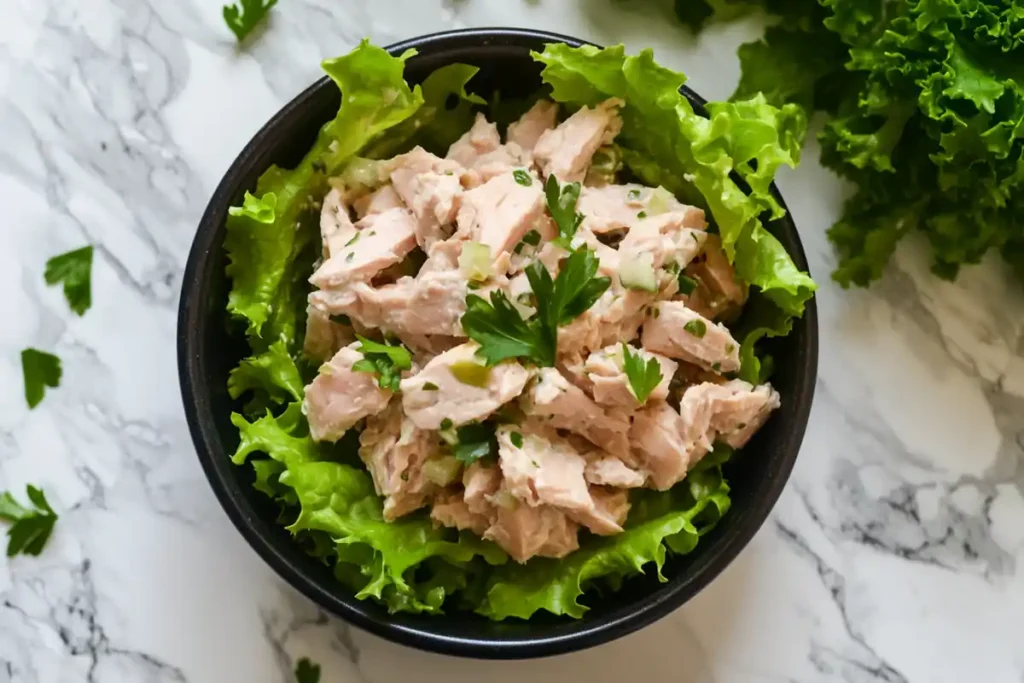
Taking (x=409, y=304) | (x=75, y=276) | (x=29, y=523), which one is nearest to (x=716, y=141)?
(x=409, y=304)

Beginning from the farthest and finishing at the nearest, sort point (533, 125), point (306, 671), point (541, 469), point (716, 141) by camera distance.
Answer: point (306, 671), point (533, 125), point (716, 141), point (541, 469)

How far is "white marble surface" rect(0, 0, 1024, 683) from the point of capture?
5.85 feet

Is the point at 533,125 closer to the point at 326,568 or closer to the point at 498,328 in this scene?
the point at 498,328

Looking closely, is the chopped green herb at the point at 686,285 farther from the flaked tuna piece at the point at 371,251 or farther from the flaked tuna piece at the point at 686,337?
the flaked tuna piece at the point at 371,251

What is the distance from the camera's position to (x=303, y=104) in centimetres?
158

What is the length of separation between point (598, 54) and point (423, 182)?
0.33m

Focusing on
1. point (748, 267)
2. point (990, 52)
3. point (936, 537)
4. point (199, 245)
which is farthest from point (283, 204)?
point (936, 537)

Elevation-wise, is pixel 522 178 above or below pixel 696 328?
above

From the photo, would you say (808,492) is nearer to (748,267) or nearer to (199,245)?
(748,267)

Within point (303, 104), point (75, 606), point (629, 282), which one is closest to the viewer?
point (629, 282)

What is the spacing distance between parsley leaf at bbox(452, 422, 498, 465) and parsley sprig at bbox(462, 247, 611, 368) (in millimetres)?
112

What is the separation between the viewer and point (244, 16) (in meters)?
1.84

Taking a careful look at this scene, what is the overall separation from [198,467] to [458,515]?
55cm

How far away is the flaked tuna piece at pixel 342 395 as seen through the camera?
4.87ft
